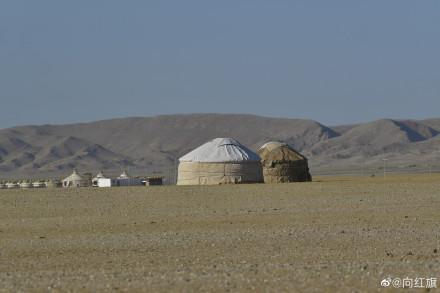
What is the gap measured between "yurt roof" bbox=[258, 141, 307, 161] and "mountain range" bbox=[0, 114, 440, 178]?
77523mm

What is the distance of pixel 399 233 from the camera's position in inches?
813

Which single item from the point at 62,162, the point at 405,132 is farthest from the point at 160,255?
the point at 405,132

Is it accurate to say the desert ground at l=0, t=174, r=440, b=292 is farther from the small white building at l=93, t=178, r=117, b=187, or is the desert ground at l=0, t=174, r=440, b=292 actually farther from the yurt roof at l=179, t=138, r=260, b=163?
the small white building at l=93, t=178, r=117, b=187

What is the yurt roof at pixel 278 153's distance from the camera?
1950 inches

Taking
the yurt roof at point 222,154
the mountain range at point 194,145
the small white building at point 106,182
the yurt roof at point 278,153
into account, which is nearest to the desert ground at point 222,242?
the yurt roof at point 222,154

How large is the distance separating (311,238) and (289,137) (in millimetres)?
163140

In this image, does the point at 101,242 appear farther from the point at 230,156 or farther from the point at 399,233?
the point at 230,156

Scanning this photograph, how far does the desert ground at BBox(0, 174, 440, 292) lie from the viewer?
1409 centimetres

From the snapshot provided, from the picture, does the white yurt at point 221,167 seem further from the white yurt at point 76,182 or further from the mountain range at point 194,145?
the mountain range at point 194,145

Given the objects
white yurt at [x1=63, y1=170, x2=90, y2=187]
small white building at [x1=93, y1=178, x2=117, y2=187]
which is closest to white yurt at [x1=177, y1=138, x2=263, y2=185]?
small white building at [x1=93, y1=178, x2=117, y2=187]

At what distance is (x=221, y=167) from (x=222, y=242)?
27560mm

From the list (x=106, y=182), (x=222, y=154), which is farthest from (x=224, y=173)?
(x=106, y=182)

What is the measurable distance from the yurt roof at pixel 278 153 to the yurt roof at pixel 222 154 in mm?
1463

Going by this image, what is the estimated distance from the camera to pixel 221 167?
47.3 m
